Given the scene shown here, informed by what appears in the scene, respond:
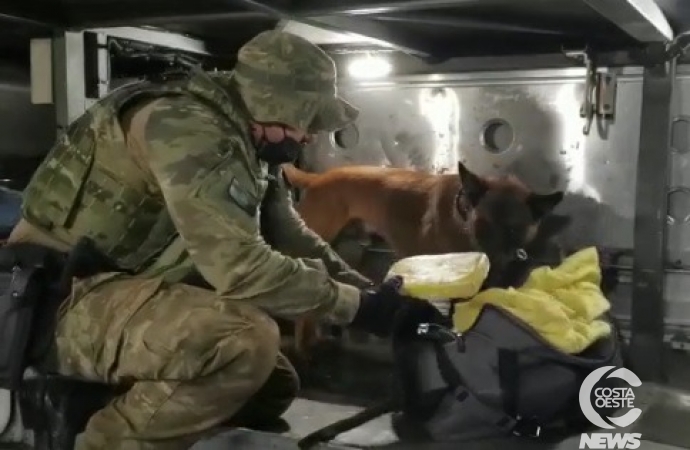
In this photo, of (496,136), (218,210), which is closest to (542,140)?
(496,136)

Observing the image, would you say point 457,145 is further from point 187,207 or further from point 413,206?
point 187,207

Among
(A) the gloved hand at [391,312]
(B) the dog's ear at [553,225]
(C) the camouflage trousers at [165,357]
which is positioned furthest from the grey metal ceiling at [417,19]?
(C) the camouflage trousers at [165,357]

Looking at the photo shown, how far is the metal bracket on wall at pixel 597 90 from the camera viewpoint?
6.35 ft

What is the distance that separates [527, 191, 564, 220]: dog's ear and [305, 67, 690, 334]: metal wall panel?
0.42 ft

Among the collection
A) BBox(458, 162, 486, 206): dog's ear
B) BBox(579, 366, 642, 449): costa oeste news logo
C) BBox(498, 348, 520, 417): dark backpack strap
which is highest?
BBox(458, 162, 486, 206): dog's ear

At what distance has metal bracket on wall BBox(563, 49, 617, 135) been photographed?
6.35ft

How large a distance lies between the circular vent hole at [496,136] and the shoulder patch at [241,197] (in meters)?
0.91

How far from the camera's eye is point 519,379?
144 cm

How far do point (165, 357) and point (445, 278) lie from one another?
0.52 metres

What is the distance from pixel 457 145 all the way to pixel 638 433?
2.91ft

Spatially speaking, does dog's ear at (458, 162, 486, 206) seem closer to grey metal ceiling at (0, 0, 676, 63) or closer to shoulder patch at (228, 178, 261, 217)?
grey metal ceiling at (0, 0, 676, 63)

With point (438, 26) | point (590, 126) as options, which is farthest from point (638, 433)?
point (438, 26)

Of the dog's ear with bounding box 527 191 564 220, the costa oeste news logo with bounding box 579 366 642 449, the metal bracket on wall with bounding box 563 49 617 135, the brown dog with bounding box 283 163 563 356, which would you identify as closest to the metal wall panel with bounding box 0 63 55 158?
the brown dog with bounding box 283 163 563 356

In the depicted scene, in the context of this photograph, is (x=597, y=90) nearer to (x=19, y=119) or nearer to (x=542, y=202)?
(x=542, y=202)
